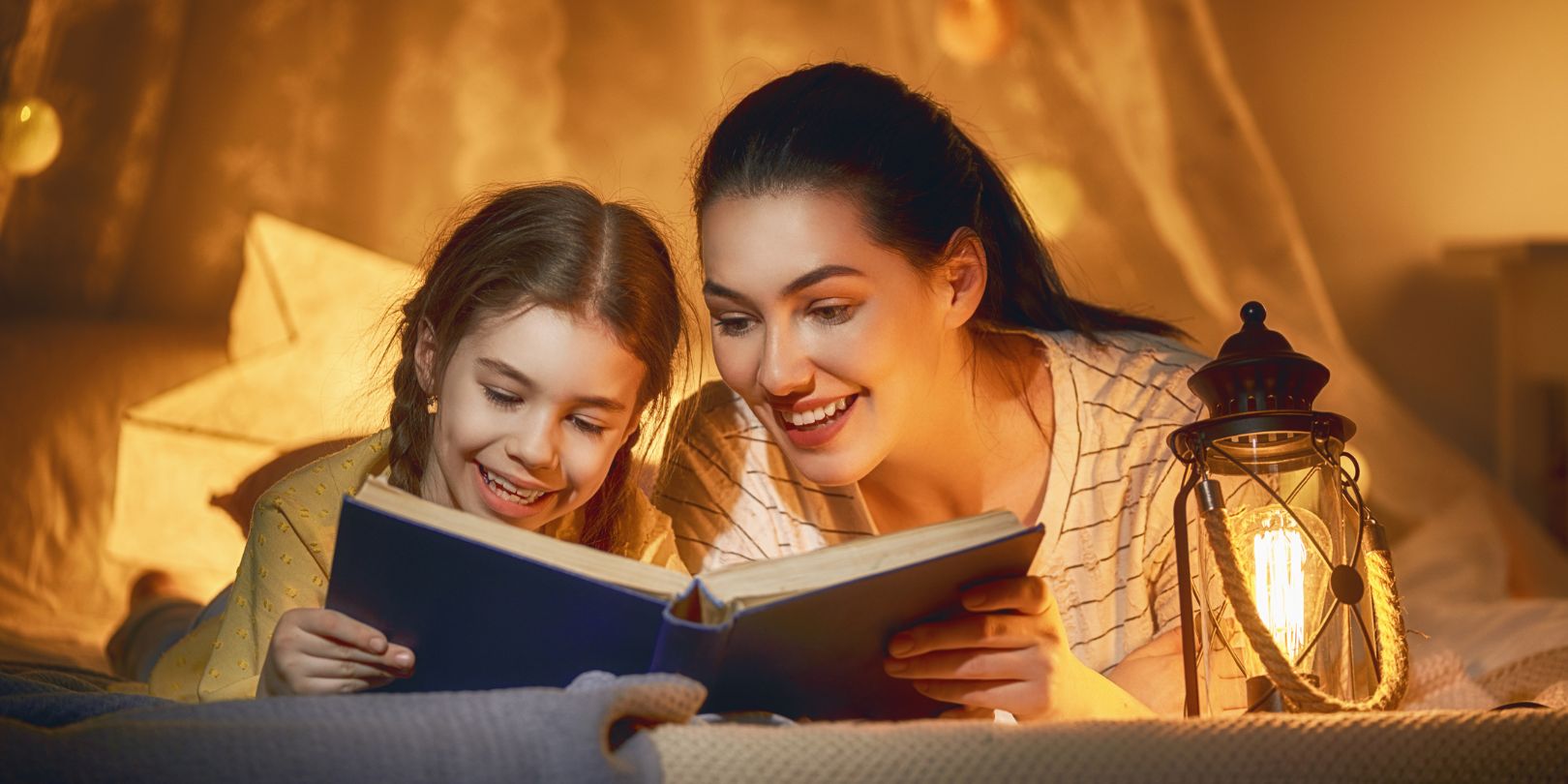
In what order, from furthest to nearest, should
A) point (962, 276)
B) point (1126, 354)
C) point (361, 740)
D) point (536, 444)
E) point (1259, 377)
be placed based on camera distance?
point (1126, 354)
point (962, 276)
point (536, 444)
point (1259, 377)
point (361, 740)

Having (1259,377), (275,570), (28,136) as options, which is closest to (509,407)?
(275,570)

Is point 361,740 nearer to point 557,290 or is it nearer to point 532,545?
point 532,545

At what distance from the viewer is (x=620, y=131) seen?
3.02 m

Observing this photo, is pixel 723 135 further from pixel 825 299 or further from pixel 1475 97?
pixel 1475 97

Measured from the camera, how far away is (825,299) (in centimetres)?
124

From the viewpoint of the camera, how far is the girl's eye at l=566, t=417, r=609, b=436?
1.24 m

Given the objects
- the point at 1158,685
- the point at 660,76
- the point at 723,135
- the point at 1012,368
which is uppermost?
the point at 660,76

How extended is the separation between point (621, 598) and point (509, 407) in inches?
18.6

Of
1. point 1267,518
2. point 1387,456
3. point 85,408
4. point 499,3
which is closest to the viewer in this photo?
point 1267,518

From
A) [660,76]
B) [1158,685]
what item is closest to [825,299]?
[1158,685]

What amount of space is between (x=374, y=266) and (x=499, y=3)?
0.67 m

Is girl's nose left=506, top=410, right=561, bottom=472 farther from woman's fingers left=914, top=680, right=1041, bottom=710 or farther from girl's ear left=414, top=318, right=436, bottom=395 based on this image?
woman's fingers left=914, top=680, right=1041, bottom=710

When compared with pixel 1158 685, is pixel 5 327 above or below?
above

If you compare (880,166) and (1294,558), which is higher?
(880,166)
